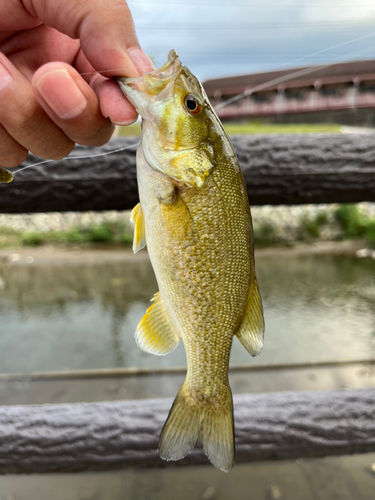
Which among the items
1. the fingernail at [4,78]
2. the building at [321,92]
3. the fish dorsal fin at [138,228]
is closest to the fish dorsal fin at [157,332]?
the fish dorsal fin at [138,228]

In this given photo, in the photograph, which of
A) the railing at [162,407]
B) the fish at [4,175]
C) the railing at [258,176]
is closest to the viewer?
the fish at [4,175]

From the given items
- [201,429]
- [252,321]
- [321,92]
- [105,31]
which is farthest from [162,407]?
[321,92]

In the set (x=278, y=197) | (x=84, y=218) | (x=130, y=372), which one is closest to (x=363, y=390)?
(x=278, y=197)

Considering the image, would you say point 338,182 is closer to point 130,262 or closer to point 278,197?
A: point 278,197

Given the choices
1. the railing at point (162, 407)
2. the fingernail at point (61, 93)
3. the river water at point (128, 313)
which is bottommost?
the river water at point (128, 313)

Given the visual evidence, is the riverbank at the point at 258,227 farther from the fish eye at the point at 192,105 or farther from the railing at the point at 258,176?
the fish eye at the point at 192,105

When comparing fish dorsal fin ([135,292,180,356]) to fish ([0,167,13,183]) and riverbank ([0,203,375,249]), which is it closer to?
fish ([0,167,13,183])

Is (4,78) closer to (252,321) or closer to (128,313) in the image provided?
(252,321)
